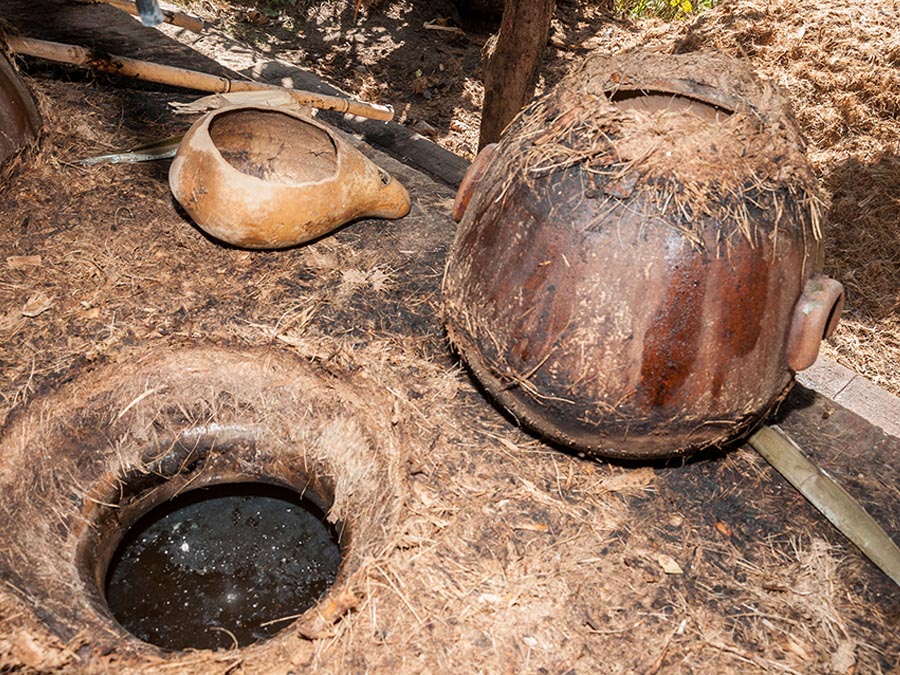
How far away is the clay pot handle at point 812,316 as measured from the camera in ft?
7.24

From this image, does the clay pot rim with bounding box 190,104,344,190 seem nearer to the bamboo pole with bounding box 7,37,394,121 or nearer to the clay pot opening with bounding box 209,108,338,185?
the clay pot opening with bounding box 209,108,338,185

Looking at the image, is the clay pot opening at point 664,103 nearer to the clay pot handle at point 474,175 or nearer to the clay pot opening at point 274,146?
the clay pot handle at point 474,175

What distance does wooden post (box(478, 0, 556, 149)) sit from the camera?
4062 mm

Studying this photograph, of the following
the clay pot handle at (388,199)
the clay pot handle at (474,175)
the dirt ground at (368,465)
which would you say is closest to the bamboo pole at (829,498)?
the dirt ground at (368,465)

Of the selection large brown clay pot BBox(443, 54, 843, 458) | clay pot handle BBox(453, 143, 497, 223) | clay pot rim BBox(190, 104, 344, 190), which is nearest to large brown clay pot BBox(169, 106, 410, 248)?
clay pot rim BBox(190, 104, 344, 190)

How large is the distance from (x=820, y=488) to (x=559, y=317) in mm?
1222

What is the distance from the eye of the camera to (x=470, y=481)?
2559mm

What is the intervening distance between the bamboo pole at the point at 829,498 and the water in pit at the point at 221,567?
1.73 metres

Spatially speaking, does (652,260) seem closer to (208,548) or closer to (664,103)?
(664,103)

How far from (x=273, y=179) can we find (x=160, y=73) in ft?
4.47

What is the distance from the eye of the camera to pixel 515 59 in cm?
425

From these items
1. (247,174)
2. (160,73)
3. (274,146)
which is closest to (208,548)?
(247,174)

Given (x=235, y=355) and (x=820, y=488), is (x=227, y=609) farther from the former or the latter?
(x=820, y=488)

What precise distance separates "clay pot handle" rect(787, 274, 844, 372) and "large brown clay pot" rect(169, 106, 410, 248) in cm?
203
